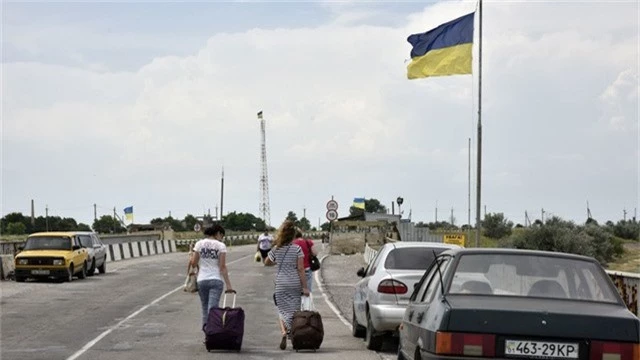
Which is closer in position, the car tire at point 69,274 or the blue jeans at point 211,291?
the blue jeans at point 211,291

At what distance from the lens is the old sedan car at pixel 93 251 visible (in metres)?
38.2

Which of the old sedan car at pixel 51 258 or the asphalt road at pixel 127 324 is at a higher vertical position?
the old sedan car at pixel 51 258

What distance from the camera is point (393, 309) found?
589 inches

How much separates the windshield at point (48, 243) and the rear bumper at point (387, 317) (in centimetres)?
2260

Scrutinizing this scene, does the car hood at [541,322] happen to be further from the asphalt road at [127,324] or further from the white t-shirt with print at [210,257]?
the white t-shirt with print at [210,257]

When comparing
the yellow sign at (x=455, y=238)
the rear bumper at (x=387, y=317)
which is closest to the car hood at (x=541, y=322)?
the rear bumper at (x=387, y=317)

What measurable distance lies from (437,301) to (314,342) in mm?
6478

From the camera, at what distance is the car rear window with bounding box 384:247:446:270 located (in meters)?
15.6

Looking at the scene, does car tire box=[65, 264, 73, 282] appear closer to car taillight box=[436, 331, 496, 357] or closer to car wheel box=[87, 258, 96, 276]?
car wheel box=[87, 258, 96, 276]

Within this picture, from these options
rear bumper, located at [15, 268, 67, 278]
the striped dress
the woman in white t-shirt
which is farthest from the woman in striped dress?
rear bumper, located at [15, 268, 67, 278]

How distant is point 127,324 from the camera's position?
63.8 ft

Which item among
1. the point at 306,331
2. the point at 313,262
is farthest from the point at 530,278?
the point at 313,262

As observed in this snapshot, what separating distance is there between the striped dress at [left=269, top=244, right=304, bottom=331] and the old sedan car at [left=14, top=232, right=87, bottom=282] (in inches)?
813

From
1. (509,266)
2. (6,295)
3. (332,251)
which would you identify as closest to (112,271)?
(6,295)
